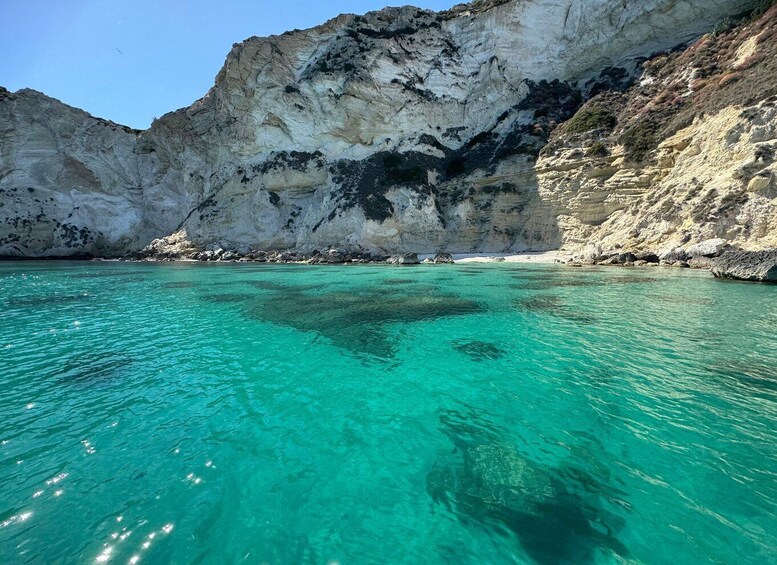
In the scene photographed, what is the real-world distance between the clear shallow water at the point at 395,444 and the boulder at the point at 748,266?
789cm

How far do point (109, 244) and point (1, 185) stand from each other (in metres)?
12.7

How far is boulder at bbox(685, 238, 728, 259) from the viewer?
19109mm

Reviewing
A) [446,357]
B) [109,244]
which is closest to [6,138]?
[109,244]

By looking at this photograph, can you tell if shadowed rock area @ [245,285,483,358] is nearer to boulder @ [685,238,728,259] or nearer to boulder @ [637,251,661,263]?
boulder @ [685,238,728,259]

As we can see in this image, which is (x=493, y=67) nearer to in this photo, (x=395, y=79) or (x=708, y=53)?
(x=395, y=79)

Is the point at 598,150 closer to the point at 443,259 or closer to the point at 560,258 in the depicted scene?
the point at 560,258

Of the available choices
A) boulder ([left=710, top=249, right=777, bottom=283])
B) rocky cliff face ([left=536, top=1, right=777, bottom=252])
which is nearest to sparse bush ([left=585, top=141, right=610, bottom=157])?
rocky cliff face ([left=536, top=1, right=777, bottom=252])

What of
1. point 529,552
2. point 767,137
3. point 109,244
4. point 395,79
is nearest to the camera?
point 529,552

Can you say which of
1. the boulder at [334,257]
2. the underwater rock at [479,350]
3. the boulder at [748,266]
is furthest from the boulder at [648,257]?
the boulder at [334,257]

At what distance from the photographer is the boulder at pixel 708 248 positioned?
19.1m

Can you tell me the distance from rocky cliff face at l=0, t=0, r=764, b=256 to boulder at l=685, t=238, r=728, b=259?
10966 millimetres

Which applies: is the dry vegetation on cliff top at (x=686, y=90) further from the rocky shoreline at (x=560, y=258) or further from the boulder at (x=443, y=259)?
the boulder at (x=443, y=259)

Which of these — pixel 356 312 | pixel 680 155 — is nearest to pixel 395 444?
pixel 356 312

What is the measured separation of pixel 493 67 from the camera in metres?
41.6
